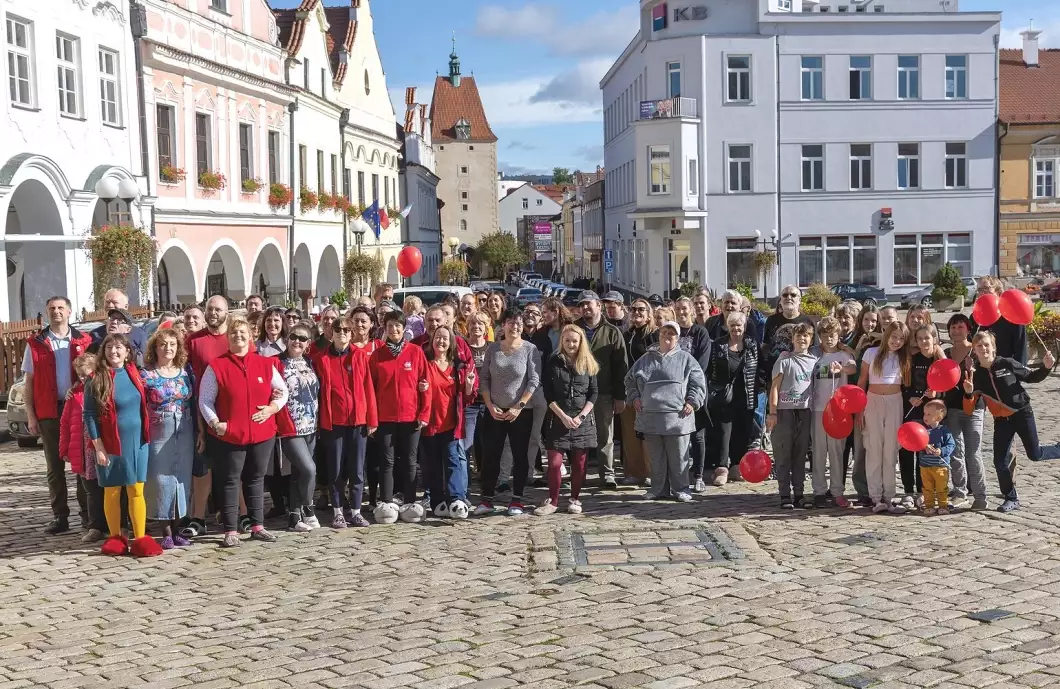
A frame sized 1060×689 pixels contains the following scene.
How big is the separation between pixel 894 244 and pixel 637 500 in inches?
1514

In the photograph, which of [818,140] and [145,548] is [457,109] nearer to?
[818,140]

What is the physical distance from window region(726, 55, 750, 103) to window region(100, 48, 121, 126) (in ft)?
89.9

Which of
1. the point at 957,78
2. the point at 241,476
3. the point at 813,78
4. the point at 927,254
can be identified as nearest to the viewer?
the point at 241,476

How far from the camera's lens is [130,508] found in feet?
32.2

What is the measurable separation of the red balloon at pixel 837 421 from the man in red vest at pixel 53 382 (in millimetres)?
6471

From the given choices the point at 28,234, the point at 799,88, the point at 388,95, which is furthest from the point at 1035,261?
the point at 28,234

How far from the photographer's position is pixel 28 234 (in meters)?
21.7

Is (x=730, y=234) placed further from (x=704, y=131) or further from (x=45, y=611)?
(x=45, y=611)

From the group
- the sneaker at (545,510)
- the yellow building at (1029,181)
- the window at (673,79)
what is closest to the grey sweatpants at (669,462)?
the sneaker at (545,510)

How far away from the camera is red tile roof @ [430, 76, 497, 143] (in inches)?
4523

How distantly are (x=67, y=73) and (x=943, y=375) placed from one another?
17.8m

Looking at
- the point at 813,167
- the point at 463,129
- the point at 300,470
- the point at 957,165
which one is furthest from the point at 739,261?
the point at 463,129

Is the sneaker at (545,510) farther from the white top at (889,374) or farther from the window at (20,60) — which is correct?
the window at (20,60)

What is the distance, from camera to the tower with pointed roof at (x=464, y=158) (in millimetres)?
113875
